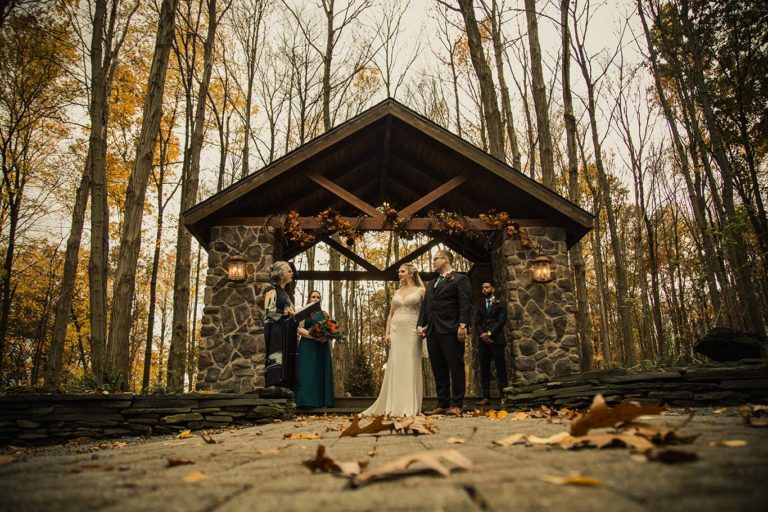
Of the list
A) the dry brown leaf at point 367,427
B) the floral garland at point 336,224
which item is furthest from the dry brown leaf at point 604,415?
the floral garland at point 336,224

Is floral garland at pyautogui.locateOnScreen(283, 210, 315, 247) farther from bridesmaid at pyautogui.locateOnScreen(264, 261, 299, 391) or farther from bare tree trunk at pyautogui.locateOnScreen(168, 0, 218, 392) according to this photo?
bare tree trunk at pyautogui.locateOnScreen(168, 0, 218, 392)

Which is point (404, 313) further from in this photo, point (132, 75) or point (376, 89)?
point (376, 89)

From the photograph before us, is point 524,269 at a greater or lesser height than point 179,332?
greater

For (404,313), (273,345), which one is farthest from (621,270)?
(273,345)

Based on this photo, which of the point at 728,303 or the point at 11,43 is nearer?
the point at 728,303

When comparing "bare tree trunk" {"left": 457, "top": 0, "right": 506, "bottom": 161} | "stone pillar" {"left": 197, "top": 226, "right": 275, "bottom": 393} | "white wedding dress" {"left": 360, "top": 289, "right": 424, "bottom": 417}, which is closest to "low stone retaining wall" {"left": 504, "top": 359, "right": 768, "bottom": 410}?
"white wedding dress" {"left": 360, "top": 289, "right": 424, "bottom": 417}

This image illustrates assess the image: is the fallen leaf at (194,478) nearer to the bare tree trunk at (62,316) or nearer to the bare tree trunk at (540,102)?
the bare tree trunk at (540,102)

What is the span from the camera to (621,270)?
1357cm

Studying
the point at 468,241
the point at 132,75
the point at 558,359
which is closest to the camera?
the point at 558,359

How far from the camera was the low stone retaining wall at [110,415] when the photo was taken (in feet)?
16.2

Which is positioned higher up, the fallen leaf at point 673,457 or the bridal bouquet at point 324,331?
the bridal bouquet at point 324,331

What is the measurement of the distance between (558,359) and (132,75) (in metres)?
16.2

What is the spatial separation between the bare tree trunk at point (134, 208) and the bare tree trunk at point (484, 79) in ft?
21.9

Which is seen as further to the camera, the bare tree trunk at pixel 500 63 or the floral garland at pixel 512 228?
the bare tree trunk at pixel 500 63
